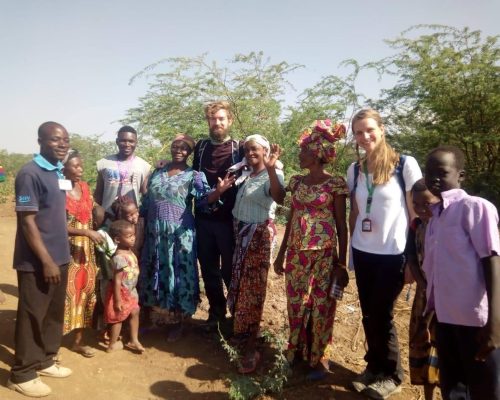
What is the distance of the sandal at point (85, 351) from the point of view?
131 inches

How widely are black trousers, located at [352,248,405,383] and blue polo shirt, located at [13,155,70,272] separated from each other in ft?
7.06

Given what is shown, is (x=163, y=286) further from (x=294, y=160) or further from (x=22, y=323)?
(x=294, y=160)

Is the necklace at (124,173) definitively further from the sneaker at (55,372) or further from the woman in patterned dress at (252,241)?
the sneaker at (55,372)

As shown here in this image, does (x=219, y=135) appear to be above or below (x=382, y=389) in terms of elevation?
above

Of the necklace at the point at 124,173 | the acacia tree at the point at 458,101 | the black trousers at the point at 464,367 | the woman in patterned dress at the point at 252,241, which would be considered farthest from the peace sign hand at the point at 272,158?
the acacia tree at the point at 458,101

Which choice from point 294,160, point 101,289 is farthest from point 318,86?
point 101,289

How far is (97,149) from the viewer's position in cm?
1258

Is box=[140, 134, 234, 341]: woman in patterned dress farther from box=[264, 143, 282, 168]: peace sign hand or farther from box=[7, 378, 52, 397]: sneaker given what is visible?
box=[7, 378, 52, 397]: sneaker

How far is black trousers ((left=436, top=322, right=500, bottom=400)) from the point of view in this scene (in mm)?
1787

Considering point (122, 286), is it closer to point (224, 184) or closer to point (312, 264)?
point (224, 184)

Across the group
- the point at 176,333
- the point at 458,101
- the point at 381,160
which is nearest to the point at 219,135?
the point at 381,160

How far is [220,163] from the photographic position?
11.8 ft

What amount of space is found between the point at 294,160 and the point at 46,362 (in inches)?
281

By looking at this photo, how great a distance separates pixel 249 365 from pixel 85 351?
1452mm
